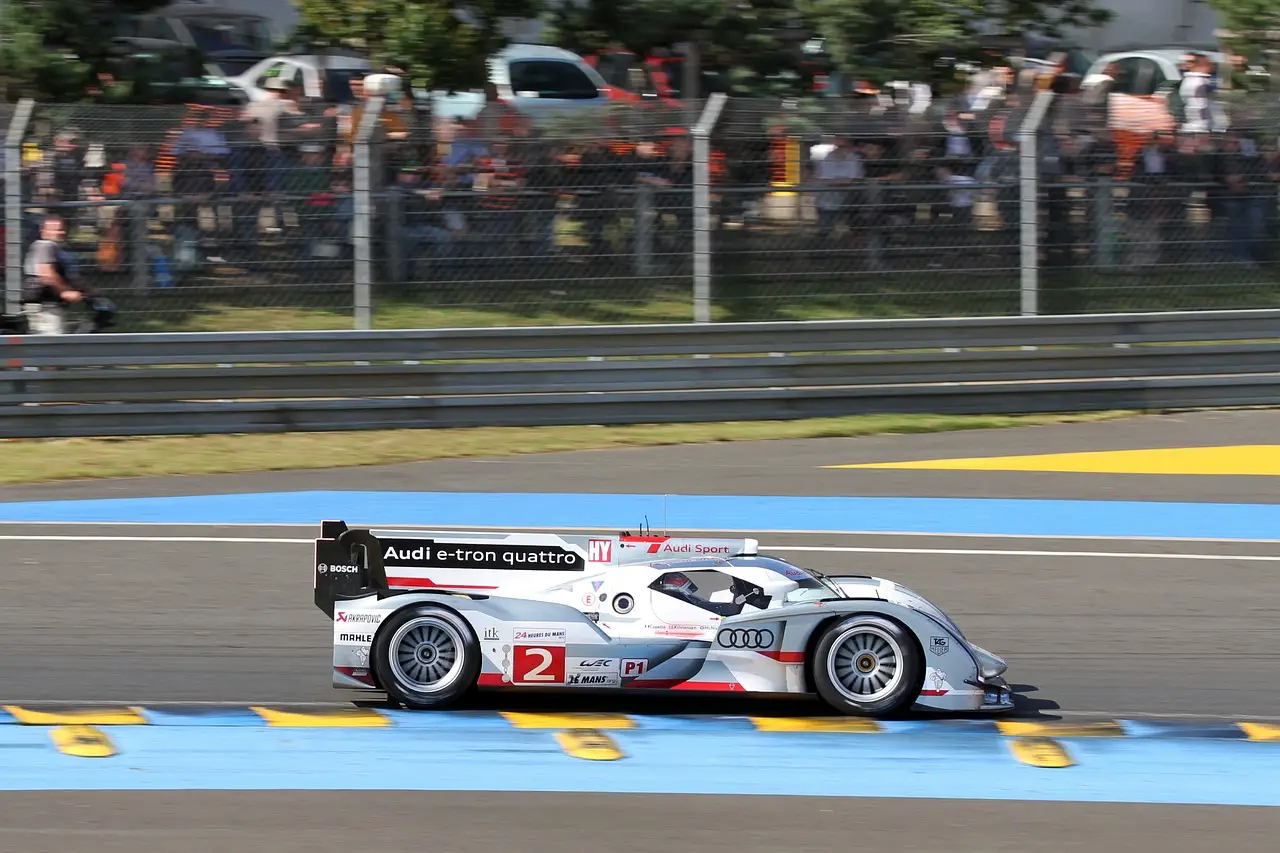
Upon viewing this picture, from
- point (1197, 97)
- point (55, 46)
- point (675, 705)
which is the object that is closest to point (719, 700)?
point (675, 705)

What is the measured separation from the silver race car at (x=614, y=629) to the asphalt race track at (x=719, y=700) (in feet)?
1.22

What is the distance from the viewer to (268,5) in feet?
76.2

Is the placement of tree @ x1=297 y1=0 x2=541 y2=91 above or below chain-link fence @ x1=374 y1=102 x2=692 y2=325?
above

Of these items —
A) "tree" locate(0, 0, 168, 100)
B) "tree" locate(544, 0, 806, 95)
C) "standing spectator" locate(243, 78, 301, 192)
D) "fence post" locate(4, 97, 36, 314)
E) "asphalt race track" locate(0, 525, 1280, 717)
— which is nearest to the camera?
"asphalt race track" locate(0, 525, 1280, 717)

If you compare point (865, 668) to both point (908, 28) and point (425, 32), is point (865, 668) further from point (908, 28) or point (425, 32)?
point (908, 28)

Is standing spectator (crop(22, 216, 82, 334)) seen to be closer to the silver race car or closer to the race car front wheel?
the silver race car

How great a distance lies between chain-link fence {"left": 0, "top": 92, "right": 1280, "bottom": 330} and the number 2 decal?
7255 mm

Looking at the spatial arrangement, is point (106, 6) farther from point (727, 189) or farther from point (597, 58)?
point (727, 189)

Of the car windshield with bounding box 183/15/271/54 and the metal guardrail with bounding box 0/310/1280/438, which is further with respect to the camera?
the car windshield with bounding box 183/15/271/54

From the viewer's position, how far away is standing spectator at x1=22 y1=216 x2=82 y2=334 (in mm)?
13047

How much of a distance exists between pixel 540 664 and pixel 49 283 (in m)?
8.10

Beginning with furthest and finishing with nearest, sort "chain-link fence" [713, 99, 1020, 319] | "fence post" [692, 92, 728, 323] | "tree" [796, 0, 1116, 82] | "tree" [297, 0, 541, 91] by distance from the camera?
1. "tree" [796, 0, 1116, 82]
2. "tree" [297, 0, 541, 91]
3. "chain-link fence" [713, 99, 1020, 319]
4. "fence post" [692, 92, 728, 323]

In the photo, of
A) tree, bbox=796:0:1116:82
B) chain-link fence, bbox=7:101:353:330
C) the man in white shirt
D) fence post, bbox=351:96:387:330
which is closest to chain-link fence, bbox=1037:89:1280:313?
the man in white shirt

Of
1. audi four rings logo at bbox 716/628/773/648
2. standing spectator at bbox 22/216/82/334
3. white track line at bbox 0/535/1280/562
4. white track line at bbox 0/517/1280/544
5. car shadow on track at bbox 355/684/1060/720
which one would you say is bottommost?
car shadow on track at bbox 355/684/1060/720
